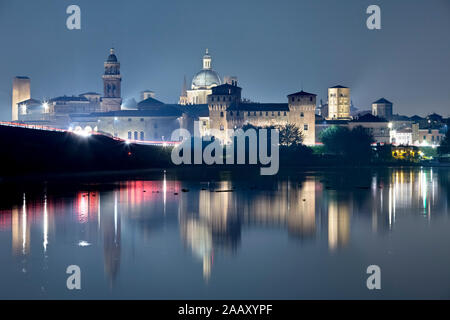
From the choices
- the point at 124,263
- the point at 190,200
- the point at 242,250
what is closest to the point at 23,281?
the point at 124,263

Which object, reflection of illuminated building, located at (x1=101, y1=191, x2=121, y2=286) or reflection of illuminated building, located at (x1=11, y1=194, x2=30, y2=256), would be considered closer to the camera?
reflection of illuminated building, located at (x1=101, y1=191, x2=121, y2=286)

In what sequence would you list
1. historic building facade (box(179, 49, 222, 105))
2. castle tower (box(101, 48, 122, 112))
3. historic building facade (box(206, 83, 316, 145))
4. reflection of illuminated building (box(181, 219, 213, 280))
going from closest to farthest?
reflection of illuminated building (box(181, 219, 213, 280)) → historic building facade (box(206, 83, 316, 145)) → castle tower (box(101, 48, 122, 112)) → historic building facade (box(179, 49, 222, 105))

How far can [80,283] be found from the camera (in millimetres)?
16188

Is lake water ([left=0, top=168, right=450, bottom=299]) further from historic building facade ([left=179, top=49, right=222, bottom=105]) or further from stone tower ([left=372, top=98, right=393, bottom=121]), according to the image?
stone tower ([left=372, top=98, right=393, bottom=121])

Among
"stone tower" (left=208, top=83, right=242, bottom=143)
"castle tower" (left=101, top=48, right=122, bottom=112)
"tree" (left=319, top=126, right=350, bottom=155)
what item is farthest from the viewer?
"castle tower" (left=101, top=48, right=122, bottom=112)

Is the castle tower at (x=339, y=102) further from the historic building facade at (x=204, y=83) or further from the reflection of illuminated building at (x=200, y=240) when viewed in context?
the reflection of illuminated building at (x=200, y=240)

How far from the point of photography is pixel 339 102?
154 metres

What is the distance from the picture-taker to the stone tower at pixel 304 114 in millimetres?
121500

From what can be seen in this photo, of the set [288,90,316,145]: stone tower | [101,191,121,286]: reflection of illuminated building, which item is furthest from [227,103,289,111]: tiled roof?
[101,191,121,286]: reflection of illuminated building

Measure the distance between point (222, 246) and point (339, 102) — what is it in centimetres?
13542

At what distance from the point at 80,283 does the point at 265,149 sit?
79.6 metres

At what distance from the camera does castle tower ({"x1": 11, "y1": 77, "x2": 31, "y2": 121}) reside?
190 meters

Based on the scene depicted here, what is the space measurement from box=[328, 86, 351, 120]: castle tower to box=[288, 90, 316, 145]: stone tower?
96.9 ft
